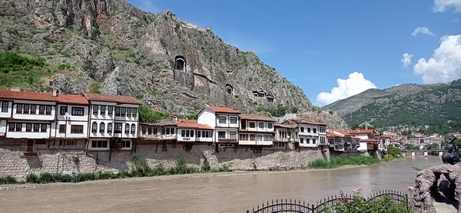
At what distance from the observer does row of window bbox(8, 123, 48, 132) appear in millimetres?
34531

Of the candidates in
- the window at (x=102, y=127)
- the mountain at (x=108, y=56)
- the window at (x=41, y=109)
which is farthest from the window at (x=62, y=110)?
the mountain at (x=108, y=56)

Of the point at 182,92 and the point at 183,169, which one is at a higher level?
the point at 182,92

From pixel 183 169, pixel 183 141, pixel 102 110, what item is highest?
pixel 102 110

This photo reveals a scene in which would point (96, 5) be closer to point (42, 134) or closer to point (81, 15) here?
point (81, 15)

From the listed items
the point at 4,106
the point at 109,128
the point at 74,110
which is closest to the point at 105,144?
the point at 109,128

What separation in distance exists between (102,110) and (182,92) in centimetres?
4271

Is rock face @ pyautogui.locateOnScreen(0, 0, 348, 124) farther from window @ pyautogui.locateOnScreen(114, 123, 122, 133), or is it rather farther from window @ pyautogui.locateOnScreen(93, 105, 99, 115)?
window @ pyautogui.locateOnScreen(114, 123, 122, 133)

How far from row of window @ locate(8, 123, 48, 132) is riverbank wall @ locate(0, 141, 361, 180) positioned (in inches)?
60.7

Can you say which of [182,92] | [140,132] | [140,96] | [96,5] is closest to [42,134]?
[140,132]

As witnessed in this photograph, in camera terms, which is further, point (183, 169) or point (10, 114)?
point (183, 169)

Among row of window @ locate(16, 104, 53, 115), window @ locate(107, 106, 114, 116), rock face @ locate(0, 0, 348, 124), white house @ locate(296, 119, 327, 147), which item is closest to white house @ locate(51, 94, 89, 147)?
row of window @ locate(16, 104, 53, 115)

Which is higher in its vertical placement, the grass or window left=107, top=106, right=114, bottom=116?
window left=107, top=106, right=114, bottom=116

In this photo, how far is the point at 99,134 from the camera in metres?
39.0

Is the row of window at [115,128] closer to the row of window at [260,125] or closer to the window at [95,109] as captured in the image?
the window at [95,109]
